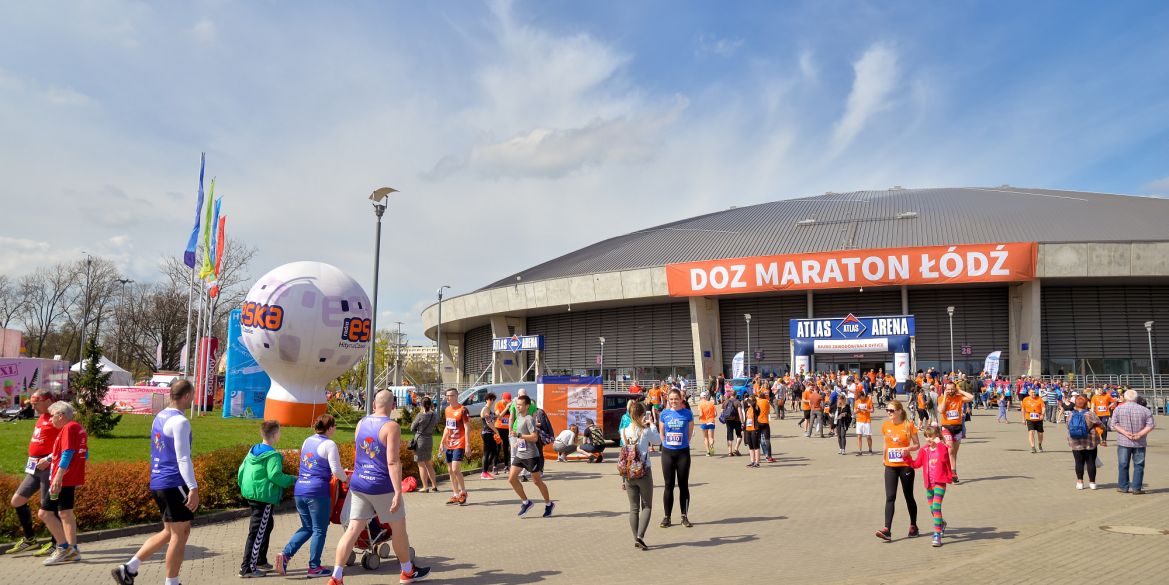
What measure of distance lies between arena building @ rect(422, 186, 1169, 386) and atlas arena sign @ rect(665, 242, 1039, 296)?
0.08 meters

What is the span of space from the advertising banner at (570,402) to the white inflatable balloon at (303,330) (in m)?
7.44

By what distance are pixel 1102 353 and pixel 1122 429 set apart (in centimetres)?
4077

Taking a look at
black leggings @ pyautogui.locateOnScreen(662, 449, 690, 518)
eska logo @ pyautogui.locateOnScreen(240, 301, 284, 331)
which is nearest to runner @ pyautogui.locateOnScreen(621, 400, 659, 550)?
black leggings @ pyautogui.locateOnScreen(662, 449, 690, 518)

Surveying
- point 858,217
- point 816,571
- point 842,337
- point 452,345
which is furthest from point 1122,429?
point 452,345

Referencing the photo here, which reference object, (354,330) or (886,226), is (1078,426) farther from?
(886,226)

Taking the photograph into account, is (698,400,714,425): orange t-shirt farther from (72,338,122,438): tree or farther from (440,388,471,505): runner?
(72,338,122,438): tree

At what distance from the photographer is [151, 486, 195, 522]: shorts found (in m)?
6.49

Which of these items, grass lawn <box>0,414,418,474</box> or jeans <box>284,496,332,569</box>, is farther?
grass lawn <box>0,414,418,474</box>

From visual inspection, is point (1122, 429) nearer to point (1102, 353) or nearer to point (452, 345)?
point (1102, 353)

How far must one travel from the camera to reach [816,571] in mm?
7578

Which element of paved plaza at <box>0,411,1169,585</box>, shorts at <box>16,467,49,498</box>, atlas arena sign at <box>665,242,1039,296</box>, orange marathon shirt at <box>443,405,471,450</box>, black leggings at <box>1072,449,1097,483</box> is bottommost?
paved plaza at <box>0,411,1169,585</box>

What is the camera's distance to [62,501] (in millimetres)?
7871

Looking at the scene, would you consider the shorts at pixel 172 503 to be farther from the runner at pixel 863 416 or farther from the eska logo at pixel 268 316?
the eska logo at pixel 268 316

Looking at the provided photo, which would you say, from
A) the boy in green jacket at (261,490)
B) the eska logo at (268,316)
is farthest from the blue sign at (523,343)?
the boy in green jacket at (261,490)
